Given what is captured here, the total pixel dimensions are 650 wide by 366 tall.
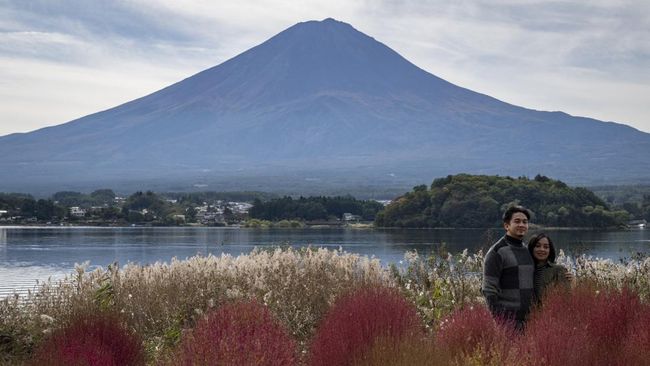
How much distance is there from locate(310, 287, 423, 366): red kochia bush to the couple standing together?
1.30 metres

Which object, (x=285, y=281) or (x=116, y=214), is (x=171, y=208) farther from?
(x=285, y=281)

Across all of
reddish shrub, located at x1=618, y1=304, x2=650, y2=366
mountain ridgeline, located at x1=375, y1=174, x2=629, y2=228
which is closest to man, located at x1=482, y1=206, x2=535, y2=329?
reddish shrub, located at x1=618, y1=304, x2=650, y2=366

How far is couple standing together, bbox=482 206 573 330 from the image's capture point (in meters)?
9.12

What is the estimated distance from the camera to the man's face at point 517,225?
912cm

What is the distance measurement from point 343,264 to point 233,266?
1402mm

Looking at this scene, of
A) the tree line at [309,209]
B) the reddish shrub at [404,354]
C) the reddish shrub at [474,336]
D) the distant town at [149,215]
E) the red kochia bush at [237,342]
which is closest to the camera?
the red kochia bush at [237,342]

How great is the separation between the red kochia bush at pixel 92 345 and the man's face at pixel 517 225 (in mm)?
3519

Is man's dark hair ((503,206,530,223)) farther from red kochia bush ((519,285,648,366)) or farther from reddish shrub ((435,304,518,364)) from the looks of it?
reddish shrub ((435,304,518,364))

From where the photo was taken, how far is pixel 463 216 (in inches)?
2980

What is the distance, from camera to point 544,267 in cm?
936

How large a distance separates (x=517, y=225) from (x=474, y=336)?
1825mm

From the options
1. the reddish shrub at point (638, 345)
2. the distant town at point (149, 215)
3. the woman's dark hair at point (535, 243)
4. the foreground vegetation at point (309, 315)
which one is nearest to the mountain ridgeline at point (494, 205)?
A: the distant town at point (149, 215)

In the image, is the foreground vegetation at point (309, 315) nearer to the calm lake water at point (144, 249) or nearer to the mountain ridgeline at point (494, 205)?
the calm lake water at point (144, 249)

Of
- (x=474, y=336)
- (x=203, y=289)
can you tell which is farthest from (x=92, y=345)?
(x=203, y=289)
